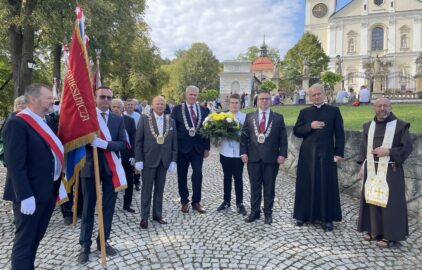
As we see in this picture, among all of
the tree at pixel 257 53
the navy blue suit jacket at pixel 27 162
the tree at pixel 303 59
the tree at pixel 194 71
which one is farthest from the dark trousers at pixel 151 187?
the tree at pixel 257 53

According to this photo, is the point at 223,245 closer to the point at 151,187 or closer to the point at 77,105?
the point at 151,187

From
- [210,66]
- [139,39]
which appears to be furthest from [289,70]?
[139,39]

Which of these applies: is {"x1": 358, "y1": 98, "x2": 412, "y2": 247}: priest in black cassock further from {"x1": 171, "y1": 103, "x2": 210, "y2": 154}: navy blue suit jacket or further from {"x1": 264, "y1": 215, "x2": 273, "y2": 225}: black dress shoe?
{"x1": 171, "y1": 103, "x2": 210, "y2": 154}: navy blue suit jacket

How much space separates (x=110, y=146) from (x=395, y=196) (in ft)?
13.6

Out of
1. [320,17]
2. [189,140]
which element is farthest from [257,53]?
[189,140]

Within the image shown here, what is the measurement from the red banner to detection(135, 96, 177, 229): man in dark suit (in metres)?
1.43

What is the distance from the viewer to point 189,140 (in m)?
6.26

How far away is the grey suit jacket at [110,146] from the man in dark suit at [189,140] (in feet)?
5.17

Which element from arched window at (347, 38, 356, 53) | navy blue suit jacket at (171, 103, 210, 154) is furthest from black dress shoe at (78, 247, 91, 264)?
arched window at (347, 38, 356, 53)

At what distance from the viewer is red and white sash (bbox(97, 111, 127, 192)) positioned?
4516mm

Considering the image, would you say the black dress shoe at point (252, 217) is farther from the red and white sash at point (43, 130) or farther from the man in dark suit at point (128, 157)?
the red and white sash at point (43, 130)

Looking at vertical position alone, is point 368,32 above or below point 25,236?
above

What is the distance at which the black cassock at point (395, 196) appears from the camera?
491cm

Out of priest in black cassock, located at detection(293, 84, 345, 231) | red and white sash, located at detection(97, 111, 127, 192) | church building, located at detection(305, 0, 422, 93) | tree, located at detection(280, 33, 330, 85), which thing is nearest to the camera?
red and white sash, located at detection(97, 111, 127, 192)
